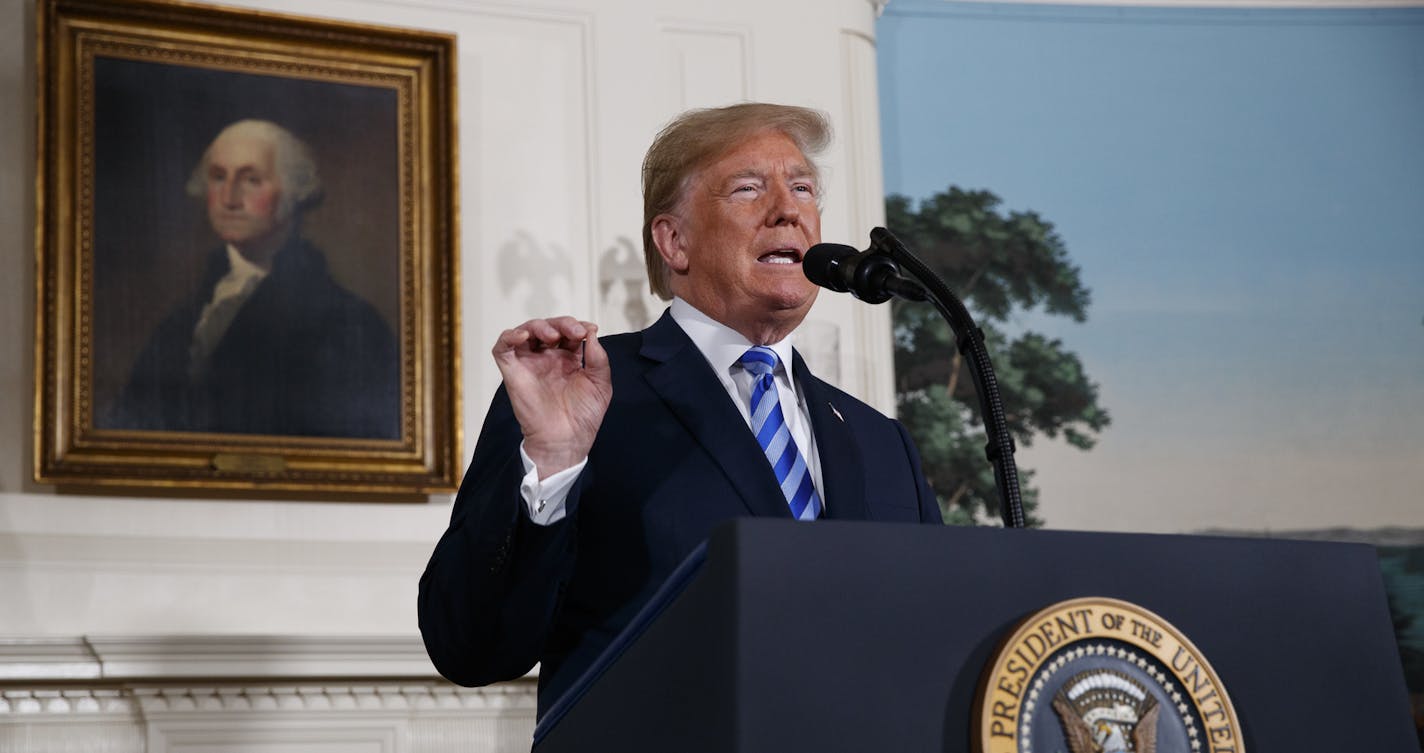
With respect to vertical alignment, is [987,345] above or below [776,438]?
above

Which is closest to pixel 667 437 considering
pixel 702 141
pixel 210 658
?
pixel 702 141

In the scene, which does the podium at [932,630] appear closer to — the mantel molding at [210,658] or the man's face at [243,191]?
the mantel molding at [210,658]

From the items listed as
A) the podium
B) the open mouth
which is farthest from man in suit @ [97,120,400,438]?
the podium

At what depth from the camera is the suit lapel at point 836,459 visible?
6.21 feet

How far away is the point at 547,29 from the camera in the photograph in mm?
4520

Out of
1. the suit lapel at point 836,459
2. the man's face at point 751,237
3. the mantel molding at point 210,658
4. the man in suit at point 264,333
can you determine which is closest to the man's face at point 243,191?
the man in suit at point 264,333

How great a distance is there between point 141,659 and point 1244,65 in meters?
4.86

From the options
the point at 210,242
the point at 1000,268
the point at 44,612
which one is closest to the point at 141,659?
the point at 44,612

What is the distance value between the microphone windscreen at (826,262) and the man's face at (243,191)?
8.50 feet

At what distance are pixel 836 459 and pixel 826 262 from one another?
305 millimetres

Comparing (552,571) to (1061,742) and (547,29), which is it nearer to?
(1061,742)

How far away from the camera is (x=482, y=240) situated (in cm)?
432

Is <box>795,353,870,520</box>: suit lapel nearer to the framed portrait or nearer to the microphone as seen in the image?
the microphone

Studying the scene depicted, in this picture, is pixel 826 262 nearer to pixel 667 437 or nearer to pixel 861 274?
pixel 861 274
